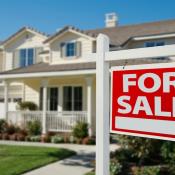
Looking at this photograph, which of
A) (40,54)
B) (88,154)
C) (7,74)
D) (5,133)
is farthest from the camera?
(40,54)

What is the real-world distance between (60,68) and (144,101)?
49.1 ft

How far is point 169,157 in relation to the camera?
398 inches

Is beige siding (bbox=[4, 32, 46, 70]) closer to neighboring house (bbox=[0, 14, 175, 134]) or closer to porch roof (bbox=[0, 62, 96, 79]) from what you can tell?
neighboring house (bbox=[0, 14, 175, 134])

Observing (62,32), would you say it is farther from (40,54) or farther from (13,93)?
(13,93)

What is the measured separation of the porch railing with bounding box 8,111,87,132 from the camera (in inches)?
696

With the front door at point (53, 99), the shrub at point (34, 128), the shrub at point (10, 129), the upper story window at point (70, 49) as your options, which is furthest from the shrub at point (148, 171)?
the front door at point (53, 99)

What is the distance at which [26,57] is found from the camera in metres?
24.1

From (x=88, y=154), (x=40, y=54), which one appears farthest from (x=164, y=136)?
(x=40, y=54)

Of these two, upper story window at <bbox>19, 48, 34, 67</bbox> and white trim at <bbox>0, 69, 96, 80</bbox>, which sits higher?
upper story window at <bbox>19, 48, 34, 67</bbox>

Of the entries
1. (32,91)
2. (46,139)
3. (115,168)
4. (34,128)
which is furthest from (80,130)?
(115,168)

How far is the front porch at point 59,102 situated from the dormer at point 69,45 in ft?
4.06

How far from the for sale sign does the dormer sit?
16.2 meters

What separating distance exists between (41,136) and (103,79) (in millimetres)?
14020

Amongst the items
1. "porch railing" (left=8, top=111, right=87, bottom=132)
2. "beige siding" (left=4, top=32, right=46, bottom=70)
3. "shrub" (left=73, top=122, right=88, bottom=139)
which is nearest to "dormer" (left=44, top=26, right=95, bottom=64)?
"beige siding" (left=4, top=32, right=46, bottom=70)
